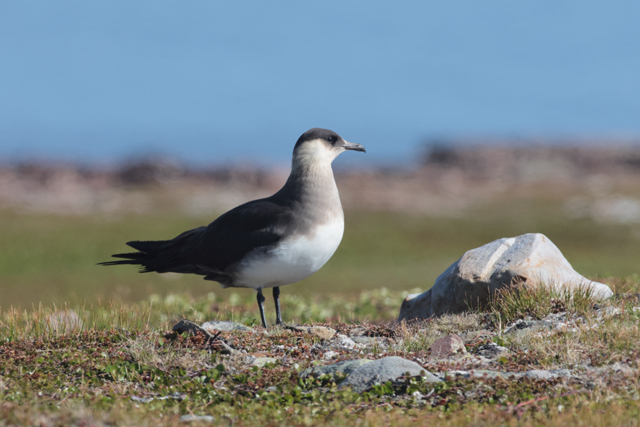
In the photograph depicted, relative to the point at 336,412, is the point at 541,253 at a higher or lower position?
higher

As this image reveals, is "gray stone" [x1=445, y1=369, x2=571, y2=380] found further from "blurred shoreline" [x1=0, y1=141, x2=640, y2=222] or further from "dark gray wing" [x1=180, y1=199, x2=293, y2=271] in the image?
"blurred shoreline" [x1=0, y1=141, x2=640, y2=222]

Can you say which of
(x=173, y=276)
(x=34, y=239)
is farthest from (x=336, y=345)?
(x=34, y=239)

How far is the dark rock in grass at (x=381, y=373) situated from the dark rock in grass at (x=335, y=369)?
0.17m

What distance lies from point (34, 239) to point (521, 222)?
2669cm

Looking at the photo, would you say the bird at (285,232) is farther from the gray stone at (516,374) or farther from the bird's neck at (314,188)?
the gray stone at (516,374)

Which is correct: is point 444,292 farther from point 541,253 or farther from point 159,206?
point 159,206

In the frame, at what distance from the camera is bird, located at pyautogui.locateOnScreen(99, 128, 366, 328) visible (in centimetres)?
834

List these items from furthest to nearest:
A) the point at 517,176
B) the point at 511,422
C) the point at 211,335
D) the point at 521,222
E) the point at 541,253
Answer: the point at 517,176 → the point at 521,222 → the point at 541,253 → the point at 211,335 → the point at 511,422

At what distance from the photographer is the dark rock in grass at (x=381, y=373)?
601 centimetres

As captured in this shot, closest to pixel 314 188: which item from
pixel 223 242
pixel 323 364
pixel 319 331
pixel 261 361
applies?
pixel 223 242

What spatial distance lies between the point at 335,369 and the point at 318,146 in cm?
363

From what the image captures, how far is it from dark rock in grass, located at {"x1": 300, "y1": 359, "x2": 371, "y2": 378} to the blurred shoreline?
3407 cm

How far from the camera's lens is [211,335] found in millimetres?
7418

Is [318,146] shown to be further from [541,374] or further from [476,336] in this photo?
[541,374]
